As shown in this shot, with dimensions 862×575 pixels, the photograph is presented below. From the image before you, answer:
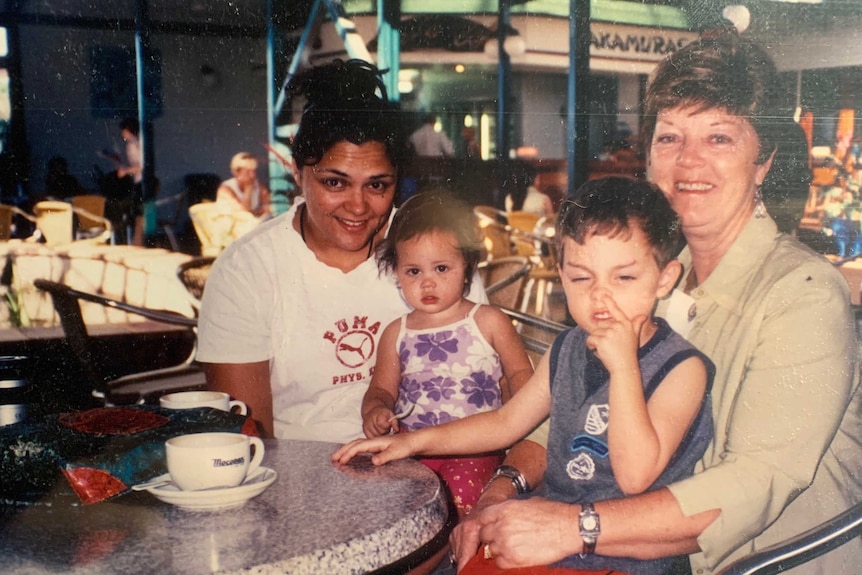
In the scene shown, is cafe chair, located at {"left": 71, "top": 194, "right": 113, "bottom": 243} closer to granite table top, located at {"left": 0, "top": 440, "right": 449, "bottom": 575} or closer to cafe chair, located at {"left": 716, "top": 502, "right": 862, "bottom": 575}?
granite table top, located at {"left": 0, "top": 440, "right": 449, "bottom": 575}

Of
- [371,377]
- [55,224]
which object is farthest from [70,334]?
[371,377]

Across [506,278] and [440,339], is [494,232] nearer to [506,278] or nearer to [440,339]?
[506,278]

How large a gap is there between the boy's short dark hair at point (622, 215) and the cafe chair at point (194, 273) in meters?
1.52

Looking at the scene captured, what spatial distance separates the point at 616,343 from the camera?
1.39 meters

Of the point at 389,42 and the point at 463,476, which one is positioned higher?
the point at 389,42

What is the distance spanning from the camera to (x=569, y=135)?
184 centimetres

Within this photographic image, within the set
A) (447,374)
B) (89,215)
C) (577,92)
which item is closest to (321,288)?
(447,374)

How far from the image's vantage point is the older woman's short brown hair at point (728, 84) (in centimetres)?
158

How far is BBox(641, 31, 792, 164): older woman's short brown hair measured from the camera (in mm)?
1585

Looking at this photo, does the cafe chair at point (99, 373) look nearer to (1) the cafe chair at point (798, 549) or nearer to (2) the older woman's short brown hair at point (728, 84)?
(2) the older woman's short brown hair at point (728, 84)

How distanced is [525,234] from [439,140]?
62 cm

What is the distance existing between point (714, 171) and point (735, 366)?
15.6 inches

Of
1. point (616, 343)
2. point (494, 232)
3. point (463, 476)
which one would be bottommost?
point (463, 476)

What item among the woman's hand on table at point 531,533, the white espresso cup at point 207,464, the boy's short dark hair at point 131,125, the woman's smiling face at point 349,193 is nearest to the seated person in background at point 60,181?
the boy's short dark hair at point 131,125
